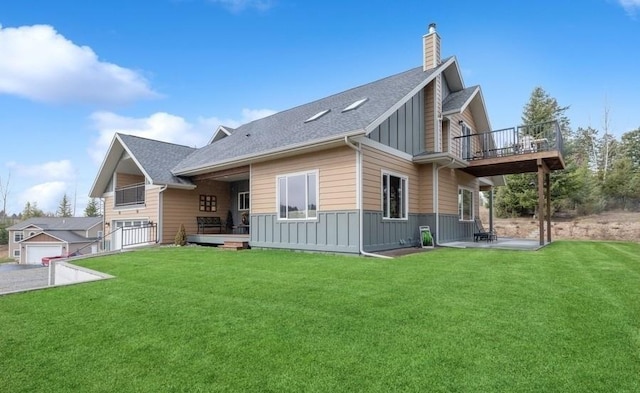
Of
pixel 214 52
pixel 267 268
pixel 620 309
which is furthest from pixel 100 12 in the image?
pixel 620 309

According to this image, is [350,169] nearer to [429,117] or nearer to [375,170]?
[375,170]

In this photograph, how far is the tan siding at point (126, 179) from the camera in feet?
55.1

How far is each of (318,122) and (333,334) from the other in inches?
321

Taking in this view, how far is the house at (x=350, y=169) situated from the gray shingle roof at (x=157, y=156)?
58 millimetres

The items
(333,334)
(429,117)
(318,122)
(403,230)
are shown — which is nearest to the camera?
(333,334)

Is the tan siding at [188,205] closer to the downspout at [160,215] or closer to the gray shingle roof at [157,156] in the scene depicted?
the downspout at [160,215]

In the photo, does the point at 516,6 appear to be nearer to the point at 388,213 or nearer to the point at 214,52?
the point at 388,213

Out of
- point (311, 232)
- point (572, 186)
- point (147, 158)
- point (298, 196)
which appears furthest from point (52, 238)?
point (572, 186)

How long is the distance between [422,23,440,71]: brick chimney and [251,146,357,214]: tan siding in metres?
5.62

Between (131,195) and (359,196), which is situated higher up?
(131,195)

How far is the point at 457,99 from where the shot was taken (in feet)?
41.8

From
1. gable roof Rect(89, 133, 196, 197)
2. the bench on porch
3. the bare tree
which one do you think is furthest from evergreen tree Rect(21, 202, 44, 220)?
the bench on porch

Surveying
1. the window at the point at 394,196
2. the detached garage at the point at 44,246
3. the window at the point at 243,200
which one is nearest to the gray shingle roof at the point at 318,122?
the window at the point at 394,196

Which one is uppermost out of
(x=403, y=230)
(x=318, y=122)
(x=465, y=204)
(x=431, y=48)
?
(x=431, y=48)
